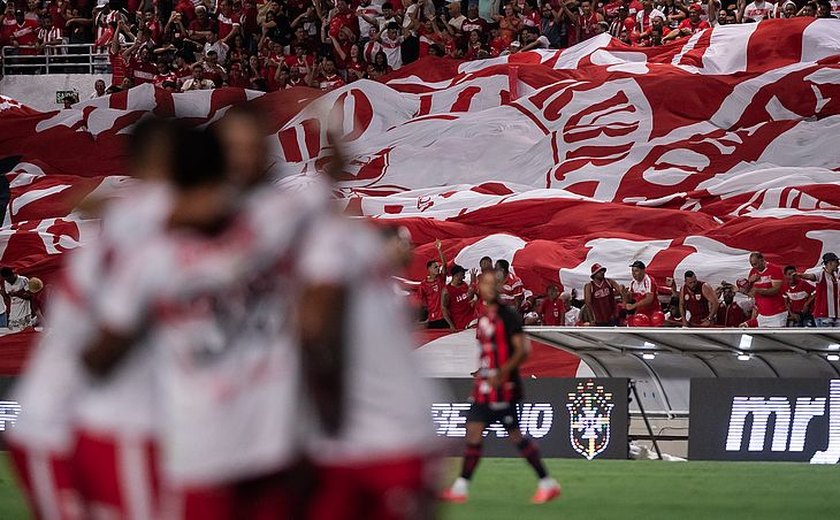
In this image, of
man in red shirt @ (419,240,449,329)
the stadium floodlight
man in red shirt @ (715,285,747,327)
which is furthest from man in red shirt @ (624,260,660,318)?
the stadium floodlight

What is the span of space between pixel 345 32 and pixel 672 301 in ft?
35.4

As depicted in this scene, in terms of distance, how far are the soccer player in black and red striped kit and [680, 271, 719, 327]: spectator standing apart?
709 centimetres

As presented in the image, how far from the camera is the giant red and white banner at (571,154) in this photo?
2064cm

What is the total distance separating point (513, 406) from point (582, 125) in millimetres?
14108

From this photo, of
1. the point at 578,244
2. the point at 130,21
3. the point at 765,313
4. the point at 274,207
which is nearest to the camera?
the point at 274,207

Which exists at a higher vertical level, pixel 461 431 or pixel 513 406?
pixel 513 406

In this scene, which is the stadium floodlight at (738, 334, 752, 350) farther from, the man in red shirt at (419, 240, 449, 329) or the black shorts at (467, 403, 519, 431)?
the black shorts at (467, 403, 519, 431)

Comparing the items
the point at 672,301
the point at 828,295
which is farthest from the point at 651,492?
the point at 672,301

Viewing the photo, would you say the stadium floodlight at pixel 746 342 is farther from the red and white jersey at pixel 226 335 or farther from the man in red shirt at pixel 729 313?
the red and white jersey at pixel 226 335

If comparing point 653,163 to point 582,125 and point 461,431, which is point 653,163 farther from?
point 461,431

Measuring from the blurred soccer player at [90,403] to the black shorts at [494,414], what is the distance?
7.10 metres

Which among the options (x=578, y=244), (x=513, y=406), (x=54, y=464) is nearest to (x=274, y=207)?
(x=54, y=464)

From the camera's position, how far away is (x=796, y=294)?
17906 millimetres

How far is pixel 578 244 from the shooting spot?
→ 20.6 meters
